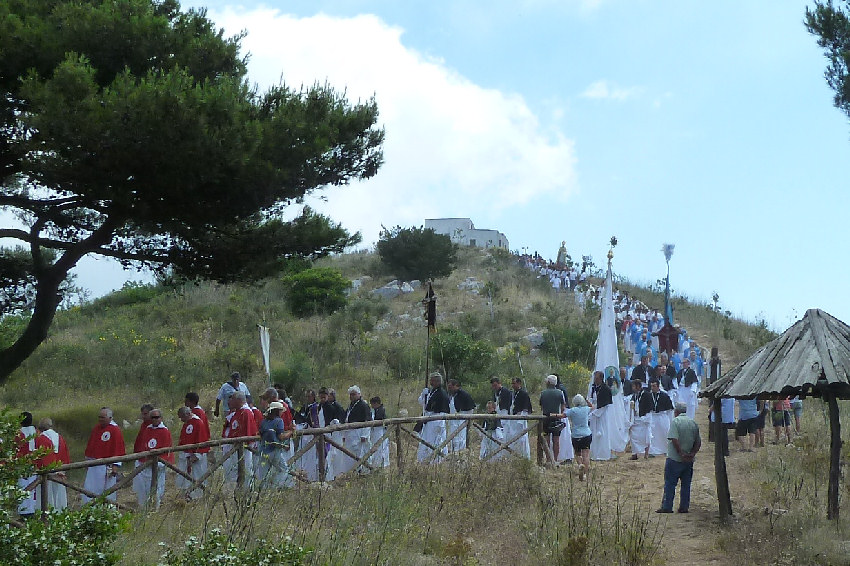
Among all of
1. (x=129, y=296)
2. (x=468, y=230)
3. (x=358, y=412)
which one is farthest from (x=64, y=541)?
(x=468, y=230)

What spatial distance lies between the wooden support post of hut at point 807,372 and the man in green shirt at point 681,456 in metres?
0.46

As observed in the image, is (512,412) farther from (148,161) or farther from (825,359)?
(148,161)

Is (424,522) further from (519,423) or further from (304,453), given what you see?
(519,423)

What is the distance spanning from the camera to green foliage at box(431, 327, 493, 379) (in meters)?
28.1

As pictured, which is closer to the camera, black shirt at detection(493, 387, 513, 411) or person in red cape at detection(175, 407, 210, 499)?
person in red cape at detection(175, 407, 210, 499)

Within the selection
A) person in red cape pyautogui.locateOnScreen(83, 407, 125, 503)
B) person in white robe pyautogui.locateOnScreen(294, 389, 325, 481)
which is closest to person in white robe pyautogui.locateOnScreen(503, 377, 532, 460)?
person in white robe pyautogui.locateOnScreen(294, 389, 325, 481)

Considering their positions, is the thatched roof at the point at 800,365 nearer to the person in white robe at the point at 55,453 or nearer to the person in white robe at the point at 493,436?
the person in white robe at the point at 493,436

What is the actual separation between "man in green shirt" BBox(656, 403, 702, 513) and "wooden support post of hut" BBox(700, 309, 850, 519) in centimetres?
46

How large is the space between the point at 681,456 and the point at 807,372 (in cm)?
238

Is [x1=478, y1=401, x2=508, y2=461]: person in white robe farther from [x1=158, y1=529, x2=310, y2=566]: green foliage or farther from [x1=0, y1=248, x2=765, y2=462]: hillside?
[x1=158, y1=529, x2=310, y2=566]: green foliage

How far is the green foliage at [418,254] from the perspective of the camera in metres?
51.2

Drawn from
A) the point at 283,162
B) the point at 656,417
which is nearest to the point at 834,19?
the point at 656,417

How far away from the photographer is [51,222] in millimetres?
14039

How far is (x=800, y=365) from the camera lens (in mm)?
10898
